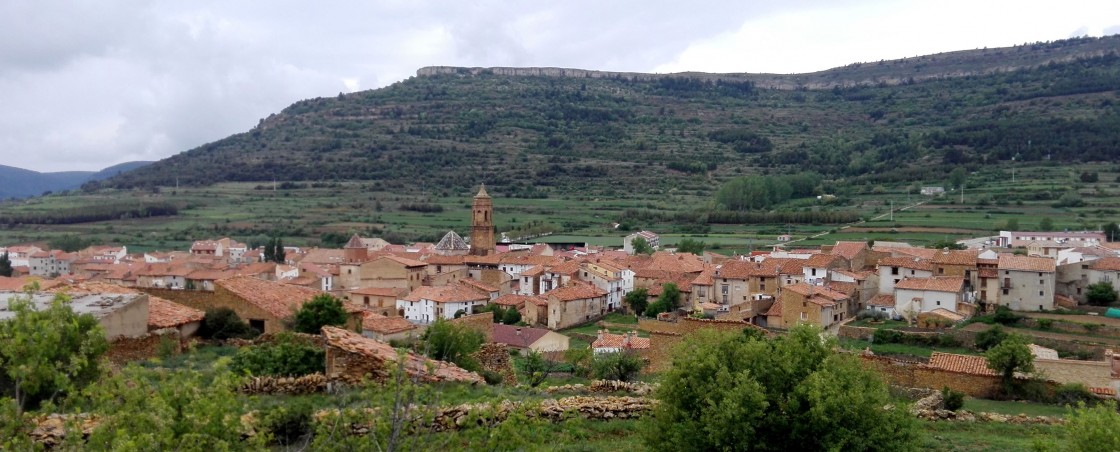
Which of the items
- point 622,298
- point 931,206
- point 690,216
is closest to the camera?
point 622,298

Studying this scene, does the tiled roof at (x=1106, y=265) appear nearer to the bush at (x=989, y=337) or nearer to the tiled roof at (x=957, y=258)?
the tiled roof at (x=957, y=258)

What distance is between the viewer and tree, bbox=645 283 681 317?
38.8m

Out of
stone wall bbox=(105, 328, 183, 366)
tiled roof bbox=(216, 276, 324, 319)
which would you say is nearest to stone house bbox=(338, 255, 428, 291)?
tiled roof bbox=(216, 276, 324, 319)

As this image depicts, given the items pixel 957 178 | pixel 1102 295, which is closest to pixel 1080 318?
pixel 1102 295

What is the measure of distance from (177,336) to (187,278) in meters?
34.2

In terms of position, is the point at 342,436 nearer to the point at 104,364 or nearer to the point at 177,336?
the point at 104,364

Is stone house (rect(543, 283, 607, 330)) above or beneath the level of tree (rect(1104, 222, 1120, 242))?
beneath

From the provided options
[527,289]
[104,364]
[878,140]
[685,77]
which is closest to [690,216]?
[527,289]

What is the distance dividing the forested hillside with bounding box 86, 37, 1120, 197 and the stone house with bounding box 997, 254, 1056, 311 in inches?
2199

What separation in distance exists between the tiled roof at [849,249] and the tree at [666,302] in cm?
784

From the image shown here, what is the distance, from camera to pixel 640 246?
58.0m

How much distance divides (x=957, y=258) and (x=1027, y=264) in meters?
2.57

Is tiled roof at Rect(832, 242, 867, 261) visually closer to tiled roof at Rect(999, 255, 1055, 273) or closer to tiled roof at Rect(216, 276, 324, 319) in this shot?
tiled roof at Rect(999, 255, 1055, 273)

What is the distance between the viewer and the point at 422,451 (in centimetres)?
560
